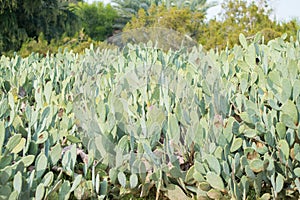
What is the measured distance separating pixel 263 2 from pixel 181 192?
10128 mm

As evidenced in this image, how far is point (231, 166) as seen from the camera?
4.35ft

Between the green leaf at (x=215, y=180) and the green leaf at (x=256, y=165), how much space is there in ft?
0.46

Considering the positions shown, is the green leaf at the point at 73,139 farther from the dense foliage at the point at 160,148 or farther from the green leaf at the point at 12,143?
the green leaf at the point at 12,143

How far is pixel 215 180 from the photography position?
1.29 meters

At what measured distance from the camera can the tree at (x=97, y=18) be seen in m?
23.6

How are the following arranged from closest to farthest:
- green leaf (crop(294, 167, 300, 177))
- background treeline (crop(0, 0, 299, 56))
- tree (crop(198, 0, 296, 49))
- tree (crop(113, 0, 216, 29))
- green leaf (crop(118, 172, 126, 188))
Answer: green leaf (crop(118, 172, 126, 188)), green leaf (crop(294, 167, 300, 177)), background treeline (crop(0, 0, 299, 56)), tree (crop(198, 0, 296, 49)), tree (crop(113, 0, 216, 29))

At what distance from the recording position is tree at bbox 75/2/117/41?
928 inches

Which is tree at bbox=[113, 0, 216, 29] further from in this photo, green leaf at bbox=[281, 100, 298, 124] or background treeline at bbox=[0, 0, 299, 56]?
green leaf at bbox=[281, 100, 298, 124]

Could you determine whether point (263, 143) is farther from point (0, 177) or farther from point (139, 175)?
point (0, 177)

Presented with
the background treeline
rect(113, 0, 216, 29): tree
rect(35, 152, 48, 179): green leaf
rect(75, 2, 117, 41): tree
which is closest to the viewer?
rect(35, 152, 48, 179): green leaf

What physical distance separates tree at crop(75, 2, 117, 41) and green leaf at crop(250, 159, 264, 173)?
72.2 ft

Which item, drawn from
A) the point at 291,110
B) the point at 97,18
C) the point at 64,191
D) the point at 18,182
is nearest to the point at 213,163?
the point at 291,110

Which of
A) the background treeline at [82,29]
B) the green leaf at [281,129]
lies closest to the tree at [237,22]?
the background treeline at [82,29]

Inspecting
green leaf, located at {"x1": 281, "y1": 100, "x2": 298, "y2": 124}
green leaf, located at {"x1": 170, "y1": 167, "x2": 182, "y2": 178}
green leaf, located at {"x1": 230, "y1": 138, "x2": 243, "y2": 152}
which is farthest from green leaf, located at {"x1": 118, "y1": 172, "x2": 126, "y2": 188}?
green leaf, located at {"x1": 281, "y1": 100, "x2": 298, "y2": 124}
